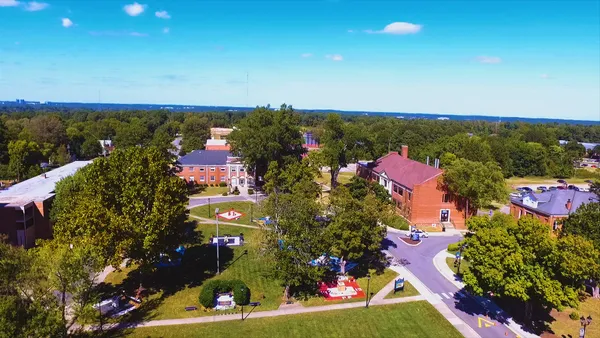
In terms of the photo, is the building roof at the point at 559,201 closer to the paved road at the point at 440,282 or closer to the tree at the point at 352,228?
the paved road at the point at 440,282

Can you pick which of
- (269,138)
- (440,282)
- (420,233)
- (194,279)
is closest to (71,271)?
(194,279)

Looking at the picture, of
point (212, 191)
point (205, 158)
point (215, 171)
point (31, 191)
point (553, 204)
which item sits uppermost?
point (205, 158)

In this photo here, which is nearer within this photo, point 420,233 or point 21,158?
point 420,233

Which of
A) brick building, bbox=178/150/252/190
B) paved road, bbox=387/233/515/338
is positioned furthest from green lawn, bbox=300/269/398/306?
brick building, bbox=178/150/252/190

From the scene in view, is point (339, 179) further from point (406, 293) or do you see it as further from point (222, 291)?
point (222, 291)

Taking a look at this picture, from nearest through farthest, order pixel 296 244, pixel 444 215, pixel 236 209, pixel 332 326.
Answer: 1. pixel 332 326
2. pixel 296 244
3. pixel 444 215
4. pixel 236 209

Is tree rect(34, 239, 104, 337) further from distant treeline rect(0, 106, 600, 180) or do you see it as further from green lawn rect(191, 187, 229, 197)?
distant treeline rect(0, 106, 600, 180)

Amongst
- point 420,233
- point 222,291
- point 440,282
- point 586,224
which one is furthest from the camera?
point 420,233
